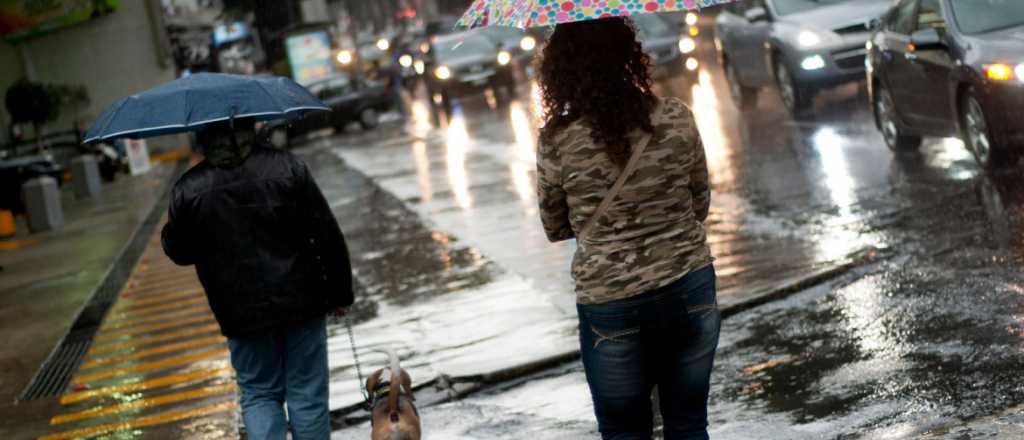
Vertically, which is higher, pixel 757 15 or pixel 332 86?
pixel 757 15

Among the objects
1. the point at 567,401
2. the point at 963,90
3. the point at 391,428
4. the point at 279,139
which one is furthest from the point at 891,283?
the point at 279,139

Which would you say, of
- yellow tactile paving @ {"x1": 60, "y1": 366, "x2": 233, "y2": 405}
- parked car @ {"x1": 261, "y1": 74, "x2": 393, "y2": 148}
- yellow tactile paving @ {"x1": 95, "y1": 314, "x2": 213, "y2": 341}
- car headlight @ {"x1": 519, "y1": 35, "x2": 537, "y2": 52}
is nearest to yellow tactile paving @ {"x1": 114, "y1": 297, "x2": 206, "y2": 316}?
yellow tactile paving @ {"x1": 95, "y1": 314, "x2": 213, "y2": 341}

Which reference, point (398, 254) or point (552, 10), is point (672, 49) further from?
point (552, 10)

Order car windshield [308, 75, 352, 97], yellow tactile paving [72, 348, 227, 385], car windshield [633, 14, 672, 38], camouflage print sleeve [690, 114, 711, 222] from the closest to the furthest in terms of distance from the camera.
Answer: camouflage print sleeve [690, 114, 711, 222] → yellow tactile paving [72, 348, 227, 385] → car windshield [633, 14, 672, 38] → car windshield [308, 75, 352, 97]

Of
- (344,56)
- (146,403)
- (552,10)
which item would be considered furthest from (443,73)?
(552,10)

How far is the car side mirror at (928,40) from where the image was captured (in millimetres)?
11180

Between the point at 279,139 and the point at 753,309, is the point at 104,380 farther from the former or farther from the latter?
the point at 279,139

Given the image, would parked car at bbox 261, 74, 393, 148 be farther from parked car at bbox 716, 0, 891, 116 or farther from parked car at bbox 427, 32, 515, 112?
parked car at bbox 716, 0, 891, 116

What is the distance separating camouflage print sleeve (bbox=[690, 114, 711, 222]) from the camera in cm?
406

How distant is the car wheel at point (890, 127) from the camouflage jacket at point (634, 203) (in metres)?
9.38

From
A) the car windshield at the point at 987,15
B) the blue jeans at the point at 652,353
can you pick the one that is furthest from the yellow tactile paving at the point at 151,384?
the car windshield at the point at 987,15

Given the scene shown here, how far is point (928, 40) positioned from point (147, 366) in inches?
232

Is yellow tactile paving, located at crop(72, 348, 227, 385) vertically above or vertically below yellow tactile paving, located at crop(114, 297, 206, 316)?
above

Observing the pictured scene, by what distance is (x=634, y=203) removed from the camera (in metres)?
4.00
